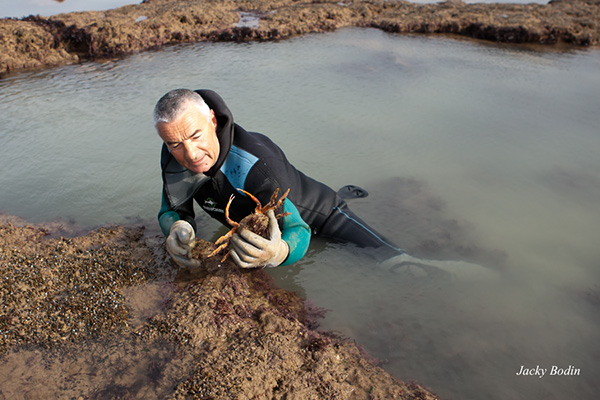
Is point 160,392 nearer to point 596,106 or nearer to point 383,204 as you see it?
point 383,204

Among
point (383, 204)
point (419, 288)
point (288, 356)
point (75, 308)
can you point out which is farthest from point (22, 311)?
point (383, 204)

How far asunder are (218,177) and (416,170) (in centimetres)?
279

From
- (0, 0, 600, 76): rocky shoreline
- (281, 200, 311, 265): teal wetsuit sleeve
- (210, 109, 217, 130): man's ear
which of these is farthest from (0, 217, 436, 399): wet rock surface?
(0, 0, 600, 76): rocky shoreline

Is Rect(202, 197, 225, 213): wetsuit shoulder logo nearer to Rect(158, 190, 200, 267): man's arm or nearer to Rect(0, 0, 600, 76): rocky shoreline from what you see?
Rect(158, 190, 200, 267): man's arm

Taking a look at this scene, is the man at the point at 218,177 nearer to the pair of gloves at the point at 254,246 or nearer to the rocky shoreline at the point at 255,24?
the pair of gloves at the point at 254,246

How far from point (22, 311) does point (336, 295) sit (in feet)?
6.79

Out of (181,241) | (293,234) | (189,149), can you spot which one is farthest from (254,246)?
(189,149)

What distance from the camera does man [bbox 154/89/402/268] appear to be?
253cm

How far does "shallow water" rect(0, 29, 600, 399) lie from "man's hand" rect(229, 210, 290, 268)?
0.77 meters

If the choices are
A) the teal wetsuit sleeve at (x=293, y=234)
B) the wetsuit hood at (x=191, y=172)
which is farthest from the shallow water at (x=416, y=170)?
the wetsuit hood at (x=191, y=172)

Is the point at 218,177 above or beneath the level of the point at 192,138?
beneath

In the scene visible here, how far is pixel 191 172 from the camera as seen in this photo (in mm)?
2939

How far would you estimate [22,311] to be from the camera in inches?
102

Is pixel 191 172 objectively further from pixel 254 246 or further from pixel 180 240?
pixel 254 246
